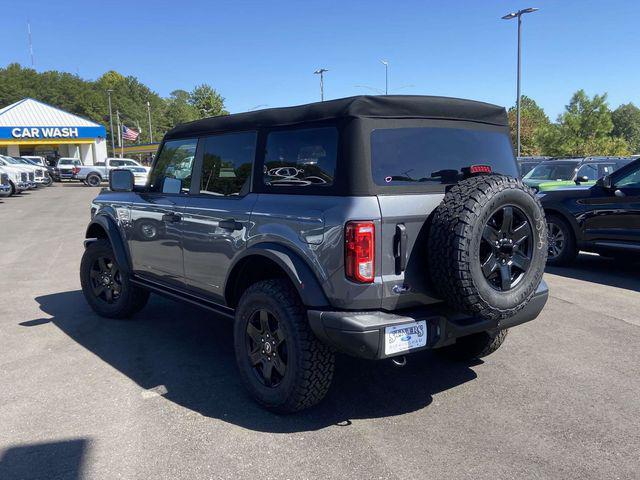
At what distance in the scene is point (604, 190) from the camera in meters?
7.69

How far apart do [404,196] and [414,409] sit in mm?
1441

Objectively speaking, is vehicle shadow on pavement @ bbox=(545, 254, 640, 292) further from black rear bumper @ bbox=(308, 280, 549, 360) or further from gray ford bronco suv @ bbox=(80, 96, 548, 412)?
black rear bumper @ bbox=(308, 280, 549, 360)

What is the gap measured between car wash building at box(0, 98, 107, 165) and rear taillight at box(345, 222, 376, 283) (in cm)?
4929

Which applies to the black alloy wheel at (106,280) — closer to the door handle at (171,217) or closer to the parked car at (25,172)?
the door handle at (171,217)

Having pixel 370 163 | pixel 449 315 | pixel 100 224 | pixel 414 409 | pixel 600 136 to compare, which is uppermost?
pixel 600 136

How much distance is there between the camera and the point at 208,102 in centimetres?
7488

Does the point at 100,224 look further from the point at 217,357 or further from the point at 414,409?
the point at 414,409

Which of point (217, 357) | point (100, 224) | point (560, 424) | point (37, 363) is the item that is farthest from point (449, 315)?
point (100, 224)

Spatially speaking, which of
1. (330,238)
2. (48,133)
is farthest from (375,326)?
(48,133)

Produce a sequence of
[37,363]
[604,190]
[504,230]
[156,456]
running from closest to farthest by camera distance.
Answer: [156,456] → [504,230] → [37,363] → [604,190]

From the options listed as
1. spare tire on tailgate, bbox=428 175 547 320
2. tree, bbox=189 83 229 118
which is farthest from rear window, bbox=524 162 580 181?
tree, bbox=189 83 229 118

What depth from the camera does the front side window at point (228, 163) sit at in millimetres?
3902

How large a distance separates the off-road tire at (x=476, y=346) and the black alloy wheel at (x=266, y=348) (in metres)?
1.56

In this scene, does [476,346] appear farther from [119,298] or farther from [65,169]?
[65,169]
